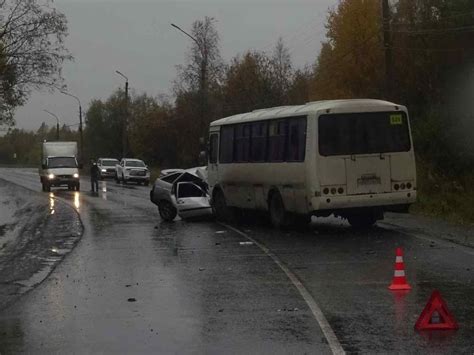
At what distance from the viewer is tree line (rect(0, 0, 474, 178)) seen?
33.0 meters

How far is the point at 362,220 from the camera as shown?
1891 centimetres

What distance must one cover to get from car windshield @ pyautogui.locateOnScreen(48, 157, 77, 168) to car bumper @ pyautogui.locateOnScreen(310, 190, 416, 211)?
32.3 m

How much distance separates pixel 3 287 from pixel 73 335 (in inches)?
156

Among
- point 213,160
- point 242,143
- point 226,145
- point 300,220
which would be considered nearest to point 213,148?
point 213,160

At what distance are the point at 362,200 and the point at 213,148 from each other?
6835 millimetres

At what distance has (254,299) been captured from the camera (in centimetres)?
958

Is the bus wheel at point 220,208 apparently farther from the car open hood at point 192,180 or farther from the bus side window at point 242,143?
the bus side window at point 242,143

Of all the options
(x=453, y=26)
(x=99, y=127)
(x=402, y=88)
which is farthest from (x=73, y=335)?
(x=99, y=127)

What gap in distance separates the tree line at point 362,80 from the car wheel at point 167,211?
408 inches

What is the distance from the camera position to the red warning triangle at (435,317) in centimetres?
758

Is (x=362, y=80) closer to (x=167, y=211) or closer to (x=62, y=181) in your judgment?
(x=62, y=181)

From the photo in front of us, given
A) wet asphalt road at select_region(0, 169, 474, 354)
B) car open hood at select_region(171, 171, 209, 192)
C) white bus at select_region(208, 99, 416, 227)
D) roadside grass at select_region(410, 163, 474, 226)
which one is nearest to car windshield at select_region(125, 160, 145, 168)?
roadside grass at select_region(410, 163, 474, 226)

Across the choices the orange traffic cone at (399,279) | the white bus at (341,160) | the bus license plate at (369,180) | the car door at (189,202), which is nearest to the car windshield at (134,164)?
the car door at (189,202)

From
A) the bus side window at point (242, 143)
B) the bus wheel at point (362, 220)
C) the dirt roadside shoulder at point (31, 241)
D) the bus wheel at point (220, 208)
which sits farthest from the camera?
the bus wheel at point (220, 208)
